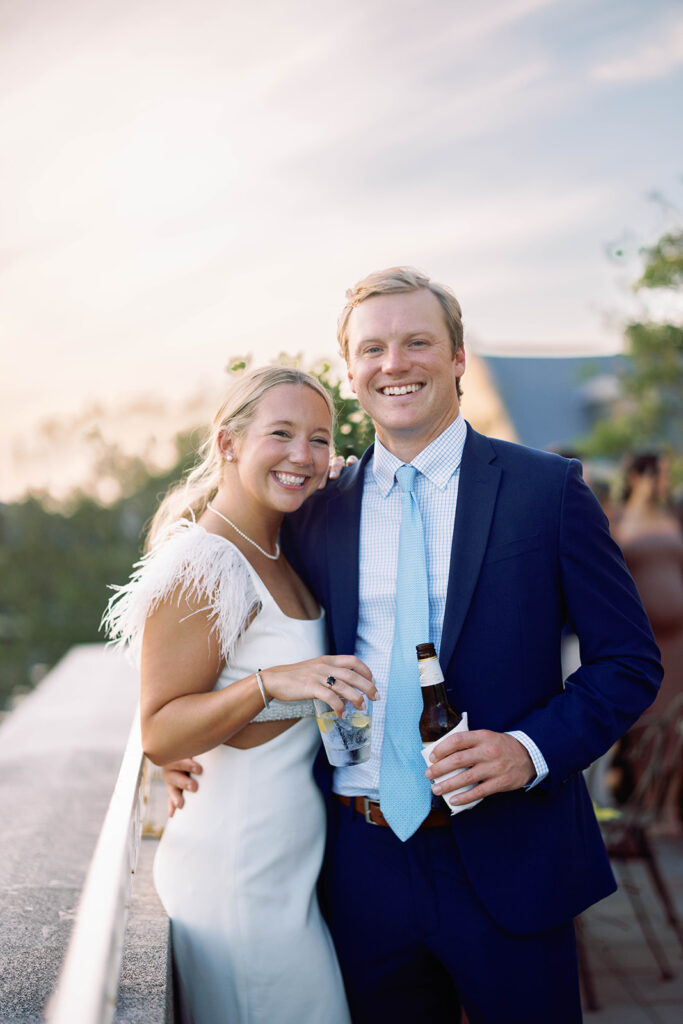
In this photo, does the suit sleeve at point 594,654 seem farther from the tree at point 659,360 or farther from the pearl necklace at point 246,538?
the tree at point 659,360

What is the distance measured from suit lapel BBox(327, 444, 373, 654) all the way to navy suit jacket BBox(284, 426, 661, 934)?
0.26m

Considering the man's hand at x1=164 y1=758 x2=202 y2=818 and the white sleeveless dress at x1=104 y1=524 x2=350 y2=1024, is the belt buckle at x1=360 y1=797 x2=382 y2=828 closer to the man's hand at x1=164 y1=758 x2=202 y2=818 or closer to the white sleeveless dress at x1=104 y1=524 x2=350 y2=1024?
the white sleeveless dress at x1=104 y1=524 x2=350 y2=1024

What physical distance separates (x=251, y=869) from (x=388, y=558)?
769mm

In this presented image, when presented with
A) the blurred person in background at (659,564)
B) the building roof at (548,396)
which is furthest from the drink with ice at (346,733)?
the building roof at (548,396)

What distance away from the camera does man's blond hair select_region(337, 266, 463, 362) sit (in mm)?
2074

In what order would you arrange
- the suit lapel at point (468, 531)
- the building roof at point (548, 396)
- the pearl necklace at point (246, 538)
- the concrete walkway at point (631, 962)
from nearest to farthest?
the suit lapel at point (468, 531), the pearl necklace at point (246, 538), the concrete walkway at point (631, 962), the building roof at point (548, 396)

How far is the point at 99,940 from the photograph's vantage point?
3.67 feet

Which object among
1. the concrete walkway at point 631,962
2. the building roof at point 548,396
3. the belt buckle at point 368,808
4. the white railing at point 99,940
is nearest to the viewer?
the white railing at point 99,940

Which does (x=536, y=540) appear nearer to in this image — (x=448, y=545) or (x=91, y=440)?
(x=448, y=545)

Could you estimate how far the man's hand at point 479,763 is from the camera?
1.67m

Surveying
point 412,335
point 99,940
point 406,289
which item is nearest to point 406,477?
point 412,335

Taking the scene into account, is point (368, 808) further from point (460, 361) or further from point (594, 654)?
point (460, 361)

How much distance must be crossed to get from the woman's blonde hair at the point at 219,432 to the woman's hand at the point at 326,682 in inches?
22.4

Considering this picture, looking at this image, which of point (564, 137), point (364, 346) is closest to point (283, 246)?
point (564, 137)
